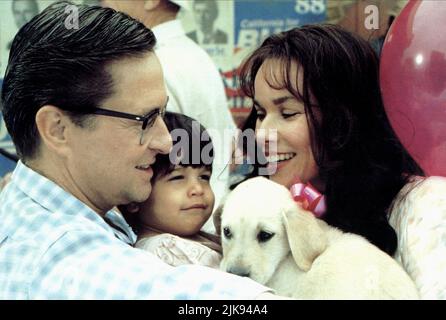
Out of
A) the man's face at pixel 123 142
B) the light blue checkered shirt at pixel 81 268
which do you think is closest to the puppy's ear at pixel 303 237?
the light blue checkered shirt at pixel 81 268

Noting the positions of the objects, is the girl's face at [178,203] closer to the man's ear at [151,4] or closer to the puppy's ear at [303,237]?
the puppy's ear at [303,237]

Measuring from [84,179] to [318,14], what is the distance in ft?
2.32

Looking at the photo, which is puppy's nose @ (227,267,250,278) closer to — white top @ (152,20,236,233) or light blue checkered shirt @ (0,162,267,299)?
light blue checkered shirt @ (0,162,267,299)

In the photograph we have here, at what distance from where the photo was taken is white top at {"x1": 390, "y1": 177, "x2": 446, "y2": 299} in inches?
34.4

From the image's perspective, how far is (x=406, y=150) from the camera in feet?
3.38

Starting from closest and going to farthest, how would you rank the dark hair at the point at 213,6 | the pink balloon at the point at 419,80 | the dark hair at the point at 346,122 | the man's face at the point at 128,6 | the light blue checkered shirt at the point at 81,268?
the light blue checkered shirt at the point at 81,268, the pink balloon at the point at 419,80, the dark hair at the point at 346,122, the man's face at the point at 128,6, the dark hair at the point at 213,6

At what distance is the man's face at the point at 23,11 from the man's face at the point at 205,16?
36 centimetres

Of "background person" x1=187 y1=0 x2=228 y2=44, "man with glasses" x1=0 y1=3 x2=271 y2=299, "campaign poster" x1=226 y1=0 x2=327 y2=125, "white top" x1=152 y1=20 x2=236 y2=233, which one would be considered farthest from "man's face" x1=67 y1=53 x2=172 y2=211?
"background person" x1=187 y1=0 x2=228 y2=44

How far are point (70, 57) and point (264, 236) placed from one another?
0.37 metres

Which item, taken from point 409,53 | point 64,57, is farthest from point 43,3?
point 409,53

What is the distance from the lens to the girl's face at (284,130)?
1.05 meters

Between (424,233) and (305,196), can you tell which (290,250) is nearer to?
(305,196)

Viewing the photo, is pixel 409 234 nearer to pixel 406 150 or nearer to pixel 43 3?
pixel 406 150

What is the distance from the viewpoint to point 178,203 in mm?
1107
